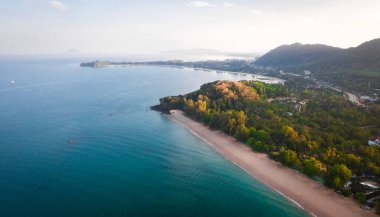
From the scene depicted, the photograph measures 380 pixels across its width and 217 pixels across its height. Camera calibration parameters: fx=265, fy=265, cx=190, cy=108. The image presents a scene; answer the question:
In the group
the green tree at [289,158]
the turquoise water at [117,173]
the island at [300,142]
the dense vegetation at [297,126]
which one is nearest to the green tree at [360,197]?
the island at [300,142]

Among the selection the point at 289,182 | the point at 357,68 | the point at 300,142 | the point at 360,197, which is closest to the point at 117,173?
the point at 289,182

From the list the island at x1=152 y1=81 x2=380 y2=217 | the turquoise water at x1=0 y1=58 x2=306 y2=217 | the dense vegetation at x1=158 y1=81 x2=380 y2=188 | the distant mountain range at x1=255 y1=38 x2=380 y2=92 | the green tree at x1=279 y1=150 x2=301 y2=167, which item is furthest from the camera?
the distant mountain range at x1=255 y1=38 x2=380 y2=92

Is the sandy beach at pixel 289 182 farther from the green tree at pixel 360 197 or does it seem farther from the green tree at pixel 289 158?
the green tree at pixel 289 158

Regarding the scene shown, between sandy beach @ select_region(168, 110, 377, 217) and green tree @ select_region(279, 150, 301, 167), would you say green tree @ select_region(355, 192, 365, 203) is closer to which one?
sandy beach @ select_region(168, 110, 377, 217)

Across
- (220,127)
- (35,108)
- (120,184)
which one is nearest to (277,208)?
(120,184)

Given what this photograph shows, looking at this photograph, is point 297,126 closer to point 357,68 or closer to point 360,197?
point 360,197

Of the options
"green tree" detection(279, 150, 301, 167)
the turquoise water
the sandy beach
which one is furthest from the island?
the turquoise water
